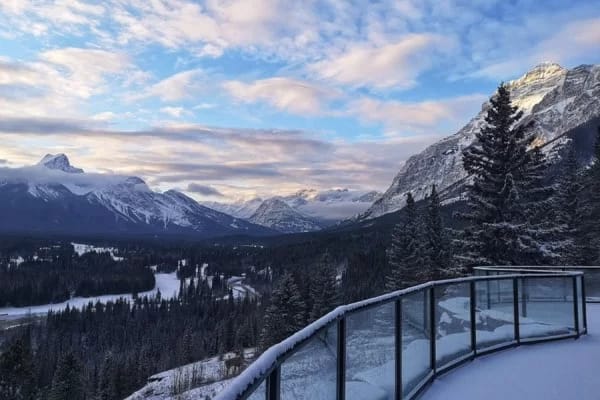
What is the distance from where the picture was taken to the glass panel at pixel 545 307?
33.8 feet

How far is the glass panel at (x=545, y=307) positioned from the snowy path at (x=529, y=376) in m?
0.44

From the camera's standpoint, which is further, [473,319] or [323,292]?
[323,292]

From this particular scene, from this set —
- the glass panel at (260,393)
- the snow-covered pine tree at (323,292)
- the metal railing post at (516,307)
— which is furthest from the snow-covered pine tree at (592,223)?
the glass panel at (260,393)

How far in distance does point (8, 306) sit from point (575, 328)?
568 feet

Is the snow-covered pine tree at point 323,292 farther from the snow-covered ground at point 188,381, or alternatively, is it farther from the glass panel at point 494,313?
the glass panel at point 494,313

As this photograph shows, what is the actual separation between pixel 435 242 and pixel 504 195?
13511 millimetres

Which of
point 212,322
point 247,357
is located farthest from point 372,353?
point 212,322

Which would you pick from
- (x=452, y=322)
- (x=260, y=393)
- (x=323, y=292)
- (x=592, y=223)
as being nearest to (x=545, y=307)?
(x=452, y=322)

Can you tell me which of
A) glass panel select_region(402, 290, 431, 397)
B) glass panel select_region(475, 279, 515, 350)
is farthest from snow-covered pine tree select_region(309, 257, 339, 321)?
glass panel select_region(402, 290, 431, 397)

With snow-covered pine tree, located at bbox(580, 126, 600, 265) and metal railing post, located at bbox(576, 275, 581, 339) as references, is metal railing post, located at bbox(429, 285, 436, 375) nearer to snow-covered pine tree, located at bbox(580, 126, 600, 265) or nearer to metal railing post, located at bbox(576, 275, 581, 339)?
metal railing post, located at bbox(576, 275, 581, 339)

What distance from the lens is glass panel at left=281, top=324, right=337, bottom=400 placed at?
3502 millimetres

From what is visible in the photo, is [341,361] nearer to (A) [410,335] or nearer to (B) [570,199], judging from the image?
(A) [410,335]

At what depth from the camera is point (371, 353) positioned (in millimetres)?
5523

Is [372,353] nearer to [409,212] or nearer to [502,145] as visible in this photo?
[502,145]
